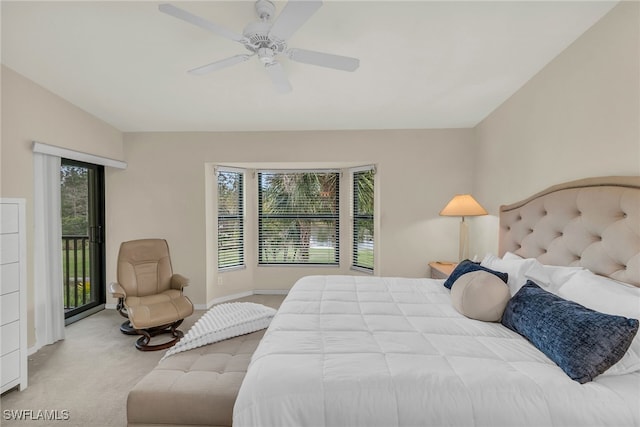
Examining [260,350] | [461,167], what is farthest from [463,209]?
[260,350]

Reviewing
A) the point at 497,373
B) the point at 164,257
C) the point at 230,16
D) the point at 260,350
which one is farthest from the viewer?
the point at 164,257

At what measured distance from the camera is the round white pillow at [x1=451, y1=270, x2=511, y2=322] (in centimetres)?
165

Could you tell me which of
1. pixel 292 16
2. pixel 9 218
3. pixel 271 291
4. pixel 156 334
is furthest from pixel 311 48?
pixel 271 291

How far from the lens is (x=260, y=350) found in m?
1.36

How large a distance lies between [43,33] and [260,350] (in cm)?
251

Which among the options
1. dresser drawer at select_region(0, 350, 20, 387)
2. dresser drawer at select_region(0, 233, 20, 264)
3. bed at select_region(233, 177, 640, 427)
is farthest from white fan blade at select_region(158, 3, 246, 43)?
dresser drawer at select_region(0, 350, 20, 387)

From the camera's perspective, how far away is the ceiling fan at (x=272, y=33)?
132cm

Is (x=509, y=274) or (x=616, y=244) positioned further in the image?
(x=509, y=274)

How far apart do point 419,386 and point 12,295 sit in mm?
2772

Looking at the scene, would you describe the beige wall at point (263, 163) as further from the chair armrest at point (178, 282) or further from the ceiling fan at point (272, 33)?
the ceiling fan at point (272, 33)

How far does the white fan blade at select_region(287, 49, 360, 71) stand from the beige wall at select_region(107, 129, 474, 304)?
Result: 2017 millimetres

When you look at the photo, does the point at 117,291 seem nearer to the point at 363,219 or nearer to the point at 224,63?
the point at 224,63

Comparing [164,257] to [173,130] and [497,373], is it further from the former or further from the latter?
[497,373]

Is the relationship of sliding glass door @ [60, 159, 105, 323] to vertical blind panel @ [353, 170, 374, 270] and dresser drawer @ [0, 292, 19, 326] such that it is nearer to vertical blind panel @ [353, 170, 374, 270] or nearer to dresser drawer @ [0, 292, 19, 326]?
dresser drawer @ [0, 292, 19, 326]
